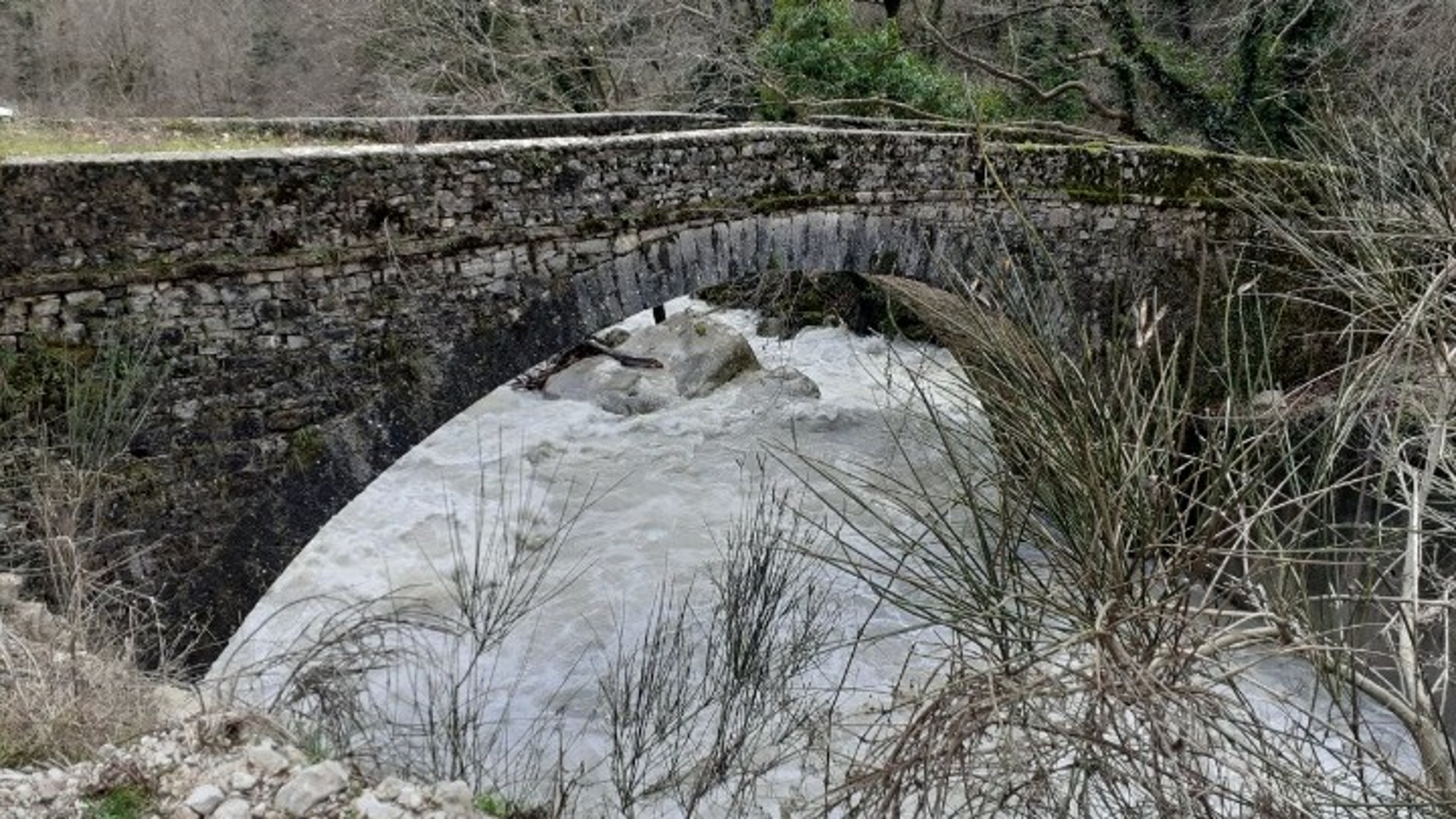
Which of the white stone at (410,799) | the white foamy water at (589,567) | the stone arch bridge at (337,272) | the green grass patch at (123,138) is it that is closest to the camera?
the white stone at (410,799)

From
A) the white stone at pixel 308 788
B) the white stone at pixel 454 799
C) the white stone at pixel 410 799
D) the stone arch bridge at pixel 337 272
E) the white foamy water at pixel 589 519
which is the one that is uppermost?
the stone arch bridge at pixel 337 272

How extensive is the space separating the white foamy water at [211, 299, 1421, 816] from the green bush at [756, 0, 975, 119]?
2993 millimetres

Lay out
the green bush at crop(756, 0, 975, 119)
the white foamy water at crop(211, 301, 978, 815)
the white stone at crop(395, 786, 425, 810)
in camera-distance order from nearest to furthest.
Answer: the white stone at crop(395, 786, 425, 810), the white foamy water at crop(211, 301, 978, 815), the green bush at crop(756, 0, 975, 119)

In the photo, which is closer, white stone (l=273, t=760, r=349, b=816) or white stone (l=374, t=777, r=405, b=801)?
white stone (l=273, t=760, r=349, b=816)

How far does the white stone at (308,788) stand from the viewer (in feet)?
11.4

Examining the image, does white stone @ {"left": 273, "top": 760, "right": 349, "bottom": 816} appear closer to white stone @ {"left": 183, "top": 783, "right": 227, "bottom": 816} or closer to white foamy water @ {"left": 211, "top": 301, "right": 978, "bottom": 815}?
white stone @ {"left": 183, "top": 783, "right": 227, "bottom": 816}

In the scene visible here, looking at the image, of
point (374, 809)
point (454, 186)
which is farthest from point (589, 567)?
point (374, 809)

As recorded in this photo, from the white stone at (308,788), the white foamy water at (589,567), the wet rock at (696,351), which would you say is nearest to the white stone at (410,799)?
the white stone at (308,788)

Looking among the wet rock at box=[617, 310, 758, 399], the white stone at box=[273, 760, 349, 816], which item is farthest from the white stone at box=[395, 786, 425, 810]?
the wet rock at box=[617, 310, 758, 399]

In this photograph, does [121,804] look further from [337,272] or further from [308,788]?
[337,272]

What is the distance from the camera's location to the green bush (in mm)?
13703

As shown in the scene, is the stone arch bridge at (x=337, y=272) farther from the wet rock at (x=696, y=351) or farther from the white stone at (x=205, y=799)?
the wet rock at (x=696, y=351)

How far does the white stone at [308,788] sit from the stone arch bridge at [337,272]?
8.99 ft

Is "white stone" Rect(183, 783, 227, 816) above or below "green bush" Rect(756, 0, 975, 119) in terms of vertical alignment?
below
